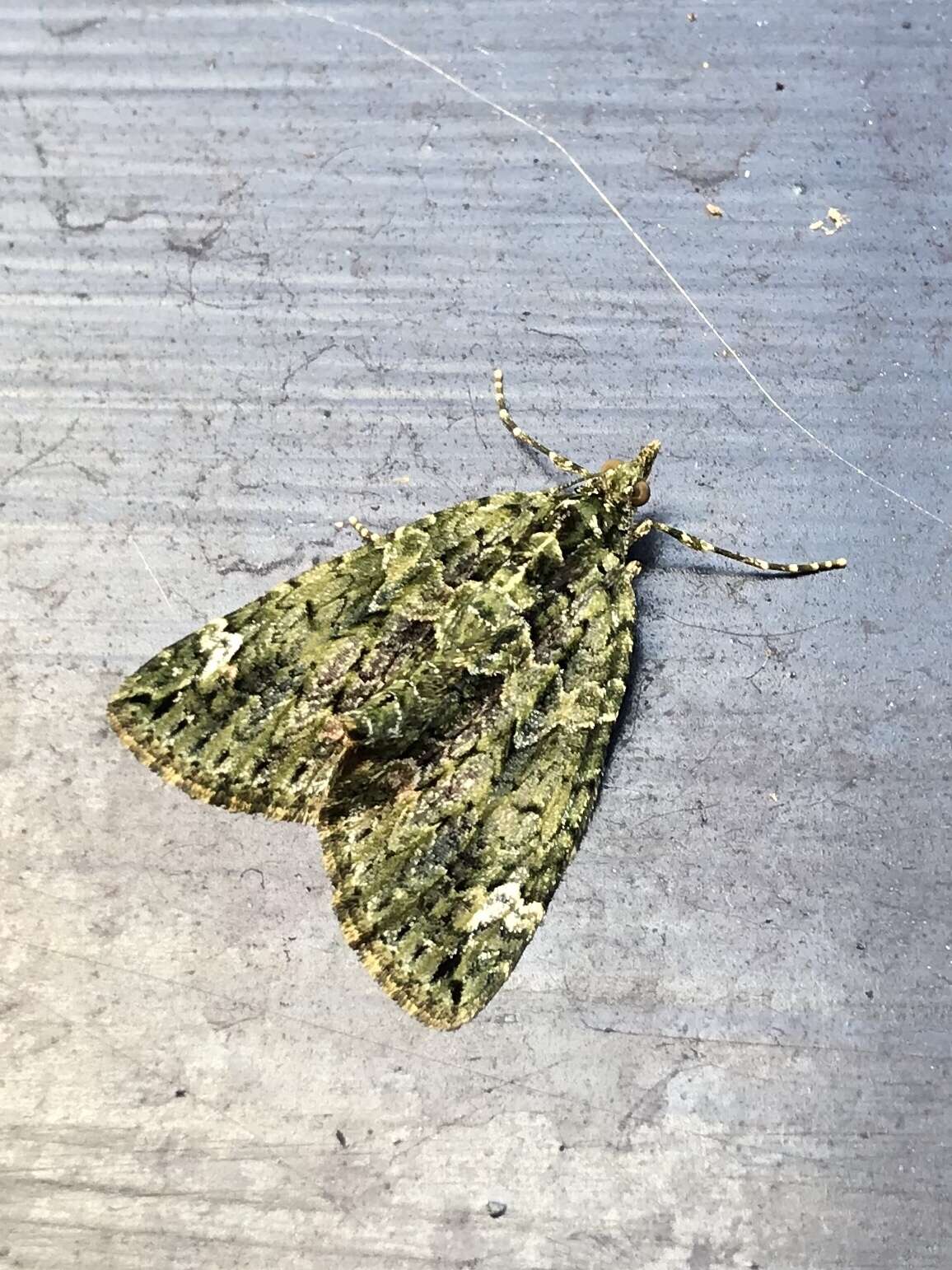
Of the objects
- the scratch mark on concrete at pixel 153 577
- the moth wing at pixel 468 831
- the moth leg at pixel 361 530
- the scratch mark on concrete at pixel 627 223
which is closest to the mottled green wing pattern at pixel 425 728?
the moth wing at pixel 468 831

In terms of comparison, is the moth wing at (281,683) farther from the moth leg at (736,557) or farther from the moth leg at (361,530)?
the moth leg at (736,557)

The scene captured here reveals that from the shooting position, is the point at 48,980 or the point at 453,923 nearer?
the point at 453,923

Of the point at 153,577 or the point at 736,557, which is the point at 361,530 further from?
the point at 736,557

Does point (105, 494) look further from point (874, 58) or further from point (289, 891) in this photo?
point (874, 58)

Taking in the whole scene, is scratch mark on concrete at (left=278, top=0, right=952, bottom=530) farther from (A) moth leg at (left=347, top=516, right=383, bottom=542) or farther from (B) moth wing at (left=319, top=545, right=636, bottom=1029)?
(A) moth leg at (left=347, top=516, right=383, bottom=542)

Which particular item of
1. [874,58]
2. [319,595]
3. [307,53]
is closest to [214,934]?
[319,595]

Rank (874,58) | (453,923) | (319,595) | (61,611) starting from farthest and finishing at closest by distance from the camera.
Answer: (874,58), (61,611), (319,595), (453,923)

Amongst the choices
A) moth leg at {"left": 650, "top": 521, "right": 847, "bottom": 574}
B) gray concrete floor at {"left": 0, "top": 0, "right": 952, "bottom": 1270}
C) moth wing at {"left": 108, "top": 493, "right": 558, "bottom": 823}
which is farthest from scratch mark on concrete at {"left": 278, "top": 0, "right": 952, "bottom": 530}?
moth wing at {"left": 108, "top": 493, "right": 558, "bottom": 823}
